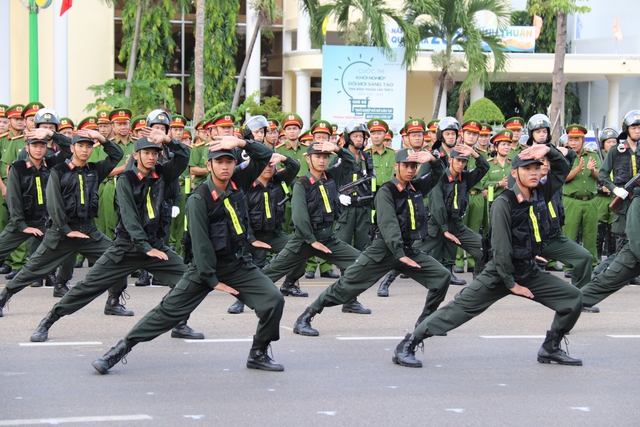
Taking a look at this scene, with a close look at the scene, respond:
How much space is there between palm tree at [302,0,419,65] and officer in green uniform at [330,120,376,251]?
42.5ft

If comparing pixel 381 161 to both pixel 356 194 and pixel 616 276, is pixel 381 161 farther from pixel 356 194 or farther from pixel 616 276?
pixel 616 276

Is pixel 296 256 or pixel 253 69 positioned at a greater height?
pixel 253 69

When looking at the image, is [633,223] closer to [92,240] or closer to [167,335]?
[167,335]

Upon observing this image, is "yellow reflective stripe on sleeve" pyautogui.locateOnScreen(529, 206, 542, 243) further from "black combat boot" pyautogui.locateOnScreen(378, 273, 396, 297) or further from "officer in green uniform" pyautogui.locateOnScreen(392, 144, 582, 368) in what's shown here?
"black combat boot" pyautogui.locateOnScreen(378, 273, 396, 297)

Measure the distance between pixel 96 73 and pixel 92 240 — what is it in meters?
24.6

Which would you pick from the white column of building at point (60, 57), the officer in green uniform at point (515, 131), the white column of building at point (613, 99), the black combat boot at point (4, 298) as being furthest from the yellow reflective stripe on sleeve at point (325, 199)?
the white column of building at point (613, 99)

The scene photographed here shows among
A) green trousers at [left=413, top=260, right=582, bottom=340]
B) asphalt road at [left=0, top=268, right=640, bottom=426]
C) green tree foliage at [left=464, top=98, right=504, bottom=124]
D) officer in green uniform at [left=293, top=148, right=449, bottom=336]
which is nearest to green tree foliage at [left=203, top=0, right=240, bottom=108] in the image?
green tree foliage at [left=464, top=98, right=504, bottom=124]

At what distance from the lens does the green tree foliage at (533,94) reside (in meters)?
38.5

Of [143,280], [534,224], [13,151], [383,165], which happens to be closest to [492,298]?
[534,224]

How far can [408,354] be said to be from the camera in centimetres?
764

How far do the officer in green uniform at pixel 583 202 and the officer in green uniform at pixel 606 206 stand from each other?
24cm

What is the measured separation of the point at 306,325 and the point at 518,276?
227cm

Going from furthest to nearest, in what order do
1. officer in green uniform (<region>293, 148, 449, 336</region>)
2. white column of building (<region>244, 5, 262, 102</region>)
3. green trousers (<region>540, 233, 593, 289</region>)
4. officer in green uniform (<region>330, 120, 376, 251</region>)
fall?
white column of building (<region>244, 5, 262, 102</region>), officer in green uniform (<region>330, 120, 376, 251</region>), green trousers (<region>540, 233, 593, 289</region>), officer in green uniform (<region>293, 148, 449, 336</region>)

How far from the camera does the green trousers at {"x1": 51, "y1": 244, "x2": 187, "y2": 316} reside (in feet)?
27.0
